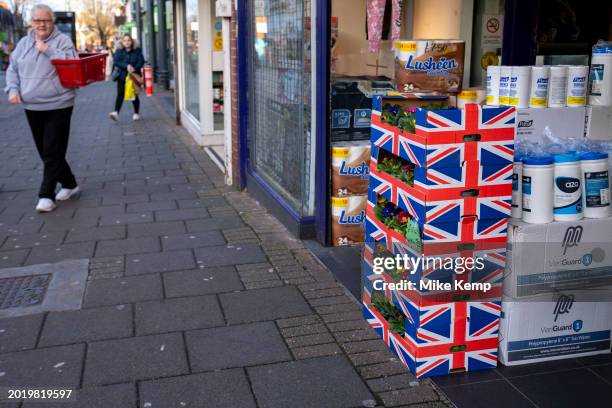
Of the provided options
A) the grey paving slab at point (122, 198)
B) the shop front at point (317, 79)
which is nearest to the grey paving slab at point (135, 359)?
the shop front at point (317, 79)

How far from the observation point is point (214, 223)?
620cm

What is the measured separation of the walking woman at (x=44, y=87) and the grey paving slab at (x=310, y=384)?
410cm

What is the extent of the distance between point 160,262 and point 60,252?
90 cm

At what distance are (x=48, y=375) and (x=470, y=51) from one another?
3644mm

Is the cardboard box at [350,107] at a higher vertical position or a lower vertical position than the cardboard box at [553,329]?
higher

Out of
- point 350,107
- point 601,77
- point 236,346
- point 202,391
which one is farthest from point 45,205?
point 601,77

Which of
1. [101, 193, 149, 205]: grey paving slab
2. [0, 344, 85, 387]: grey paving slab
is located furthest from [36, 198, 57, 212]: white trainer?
[0, 344, 85, 387]: grey paving slab

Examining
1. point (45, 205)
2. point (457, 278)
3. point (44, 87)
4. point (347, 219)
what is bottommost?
point (45, 205)

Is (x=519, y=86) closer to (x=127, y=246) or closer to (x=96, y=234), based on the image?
(x=127, y=246)

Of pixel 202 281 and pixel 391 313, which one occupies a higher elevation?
pixel 391 313

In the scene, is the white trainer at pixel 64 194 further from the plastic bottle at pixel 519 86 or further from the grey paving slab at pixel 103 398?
the plastic bottle at pixel 519 86

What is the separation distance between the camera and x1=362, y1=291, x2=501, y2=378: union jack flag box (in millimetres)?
3297

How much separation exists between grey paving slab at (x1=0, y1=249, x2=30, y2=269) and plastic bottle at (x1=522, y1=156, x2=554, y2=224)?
3773mm

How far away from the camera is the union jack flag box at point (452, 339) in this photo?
330 centimetres
